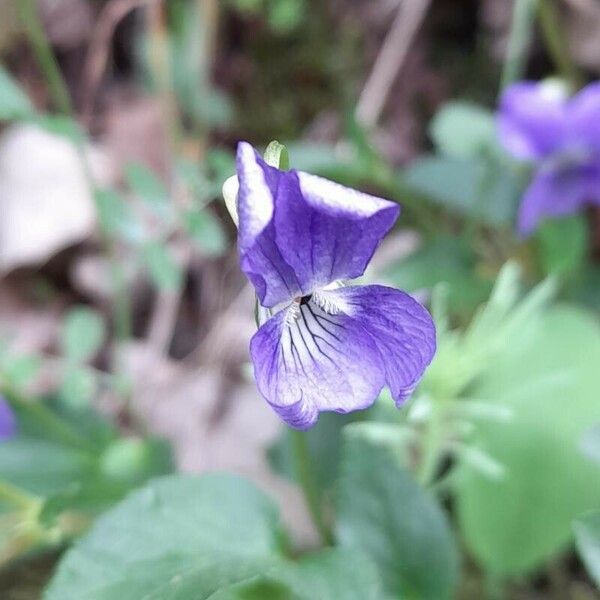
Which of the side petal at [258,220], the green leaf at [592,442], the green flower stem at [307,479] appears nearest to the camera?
the side petal at [258,220]

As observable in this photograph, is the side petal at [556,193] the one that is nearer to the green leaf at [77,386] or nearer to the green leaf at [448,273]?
the green leaf at [448,273]

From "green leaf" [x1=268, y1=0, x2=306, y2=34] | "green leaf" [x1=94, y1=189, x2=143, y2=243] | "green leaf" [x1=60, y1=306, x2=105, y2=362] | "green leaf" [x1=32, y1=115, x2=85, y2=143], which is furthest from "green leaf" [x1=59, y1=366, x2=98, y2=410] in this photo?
"green leaf" [x1=268, y1=0, x2=306, y2=34]

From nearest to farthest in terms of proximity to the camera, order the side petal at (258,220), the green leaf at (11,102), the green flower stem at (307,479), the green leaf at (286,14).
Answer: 1. the side petal at (258,220)
2. the green flower stem at (307,479)
3. the green leaf at (11,102)
4. the green leaf at (286,14)

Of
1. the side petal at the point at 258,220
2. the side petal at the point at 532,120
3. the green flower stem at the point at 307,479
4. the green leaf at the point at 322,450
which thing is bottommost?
the side petal at the point at 258,220

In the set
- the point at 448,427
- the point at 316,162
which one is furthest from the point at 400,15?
the point at 448,427

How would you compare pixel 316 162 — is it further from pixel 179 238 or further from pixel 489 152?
pixel 179 238

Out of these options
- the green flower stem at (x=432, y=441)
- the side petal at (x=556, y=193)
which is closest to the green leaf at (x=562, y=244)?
the side petal at (x=556, y=193)
